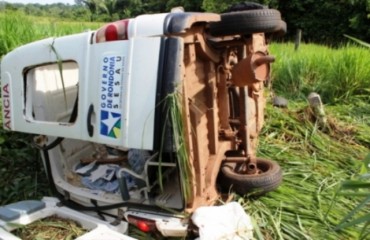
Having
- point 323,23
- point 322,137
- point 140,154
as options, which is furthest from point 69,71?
point 323,23

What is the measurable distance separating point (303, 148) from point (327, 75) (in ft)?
9.61

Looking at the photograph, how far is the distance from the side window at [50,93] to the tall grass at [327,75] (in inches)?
160

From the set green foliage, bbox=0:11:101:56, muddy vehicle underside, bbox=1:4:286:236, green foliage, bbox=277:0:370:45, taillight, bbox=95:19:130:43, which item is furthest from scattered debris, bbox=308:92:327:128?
green foliage, bbox=277:0:370:45

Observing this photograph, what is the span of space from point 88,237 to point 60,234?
1.35 ft

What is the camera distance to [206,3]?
31125mm

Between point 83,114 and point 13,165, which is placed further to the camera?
point 13,165

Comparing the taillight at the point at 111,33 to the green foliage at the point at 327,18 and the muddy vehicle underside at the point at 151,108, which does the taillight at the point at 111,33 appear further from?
the green foliage at the point at 327,18

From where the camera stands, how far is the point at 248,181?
10.4 ft

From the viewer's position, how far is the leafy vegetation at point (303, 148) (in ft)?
10.2

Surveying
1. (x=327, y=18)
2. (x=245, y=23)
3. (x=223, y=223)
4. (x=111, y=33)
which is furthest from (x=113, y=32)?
(x=327, y=18)

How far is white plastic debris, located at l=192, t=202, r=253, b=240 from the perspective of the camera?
8.52 feet

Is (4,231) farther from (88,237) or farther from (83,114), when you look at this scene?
(83,114)

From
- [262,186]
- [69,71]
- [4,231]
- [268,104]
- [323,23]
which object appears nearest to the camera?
[4,231]

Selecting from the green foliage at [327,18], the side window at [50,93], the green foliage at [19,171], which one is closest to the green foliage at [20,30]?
the green foliage at [19,171]
